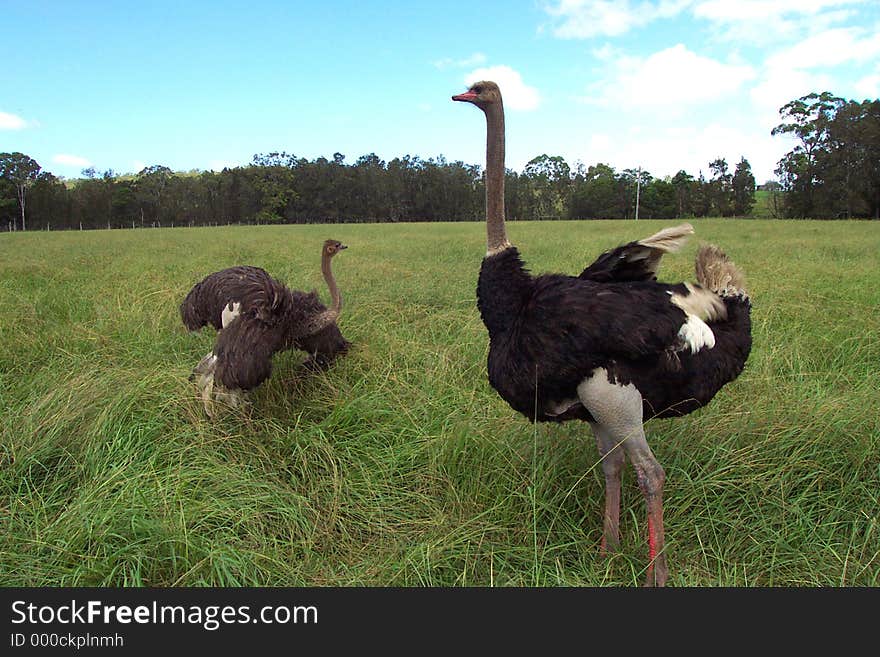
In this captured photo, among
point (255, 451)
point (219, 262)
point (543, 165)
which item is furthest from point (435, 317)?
point (543, 165)

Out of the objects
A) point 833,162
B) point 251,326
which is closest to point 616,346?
point 251,326

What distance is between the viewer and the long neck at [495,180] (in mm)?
2729

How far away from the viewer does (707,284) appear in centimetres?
280

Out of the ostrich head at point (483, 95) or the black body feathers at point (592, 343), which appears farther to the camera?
the ostrich head at point (483, 95)

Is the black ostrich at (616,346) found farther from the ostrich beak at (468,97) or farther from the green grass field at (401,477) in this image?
the ostrich beak at (468,97)

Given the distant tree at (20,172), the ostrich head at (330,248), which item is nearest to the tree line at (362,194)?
the distant tree at (20,172)

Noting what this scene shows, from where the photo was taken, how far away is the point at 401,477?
2.93 metres

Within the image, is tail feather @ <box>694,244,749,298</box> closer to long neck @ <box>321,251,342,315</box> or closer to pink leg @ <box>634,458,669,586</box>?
pink leg @ <box>634,458,669,586</box>

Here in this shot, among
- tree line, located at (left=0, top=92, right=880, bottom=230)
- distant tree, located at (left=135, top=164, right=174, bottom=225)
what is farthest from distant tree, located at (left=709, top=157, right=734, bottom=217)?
distant tree, located at (left=135, top=164, right=174, bottom=225)

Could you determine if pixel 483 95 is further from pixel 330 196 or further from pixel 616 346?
pixel 330 196

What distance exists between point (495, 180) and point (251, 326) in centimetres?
176

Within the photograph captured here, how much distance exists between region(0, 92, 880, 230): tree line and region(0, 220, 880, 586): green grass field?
1569 inches

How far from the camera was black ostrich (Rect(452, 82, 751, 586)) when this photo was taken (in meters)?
2.17

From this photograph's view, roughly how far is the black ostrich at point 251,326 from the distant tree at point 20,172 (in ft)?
157
